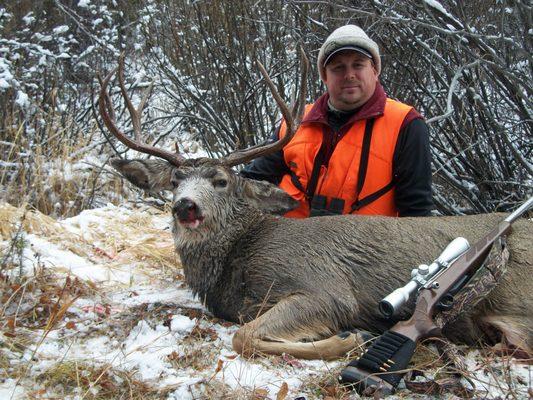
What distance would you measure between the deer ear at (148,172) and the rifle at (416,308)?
6.04ft

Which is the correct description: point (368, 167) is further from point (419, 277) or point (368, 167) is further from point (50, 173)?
point (50, 173)

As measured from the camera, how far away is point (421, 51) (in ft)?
17.9

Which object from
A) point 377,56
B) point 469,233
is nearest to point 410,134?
point 377,56

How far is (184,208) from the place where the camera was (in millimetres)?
3404

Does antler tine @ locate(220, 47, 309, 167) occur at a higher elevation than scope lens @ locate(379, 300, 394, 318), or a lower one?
higher

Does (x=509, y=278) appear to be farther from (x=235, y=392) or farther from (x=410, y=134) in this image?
(x=235, y=392)

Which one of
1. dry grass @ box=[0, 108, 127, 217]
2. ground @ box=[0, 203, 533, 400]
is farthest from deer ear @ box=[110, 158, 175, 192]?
dry grass @ box=[0, 108, 127, 217]

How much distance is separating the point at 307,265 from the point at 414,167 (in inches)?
48.7

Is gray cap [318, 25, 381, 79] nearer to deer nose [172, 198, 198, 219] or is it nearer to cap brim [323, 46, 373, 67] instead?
cap brim [323, 46, 373, 67]

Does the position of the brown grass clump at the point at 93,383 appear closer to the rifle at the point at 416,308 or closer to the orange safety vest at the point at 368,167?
the rifle at the point at 416,308

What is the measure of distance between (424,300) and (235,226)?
1.35 metres

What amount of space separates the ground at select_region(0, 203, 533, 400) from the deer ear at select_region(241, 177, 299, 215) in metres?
0.73

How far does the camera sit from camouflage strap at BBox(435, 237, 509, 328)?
2.86m

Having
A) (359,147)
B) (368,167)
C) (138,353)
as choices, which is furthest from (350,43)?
(138,353)
